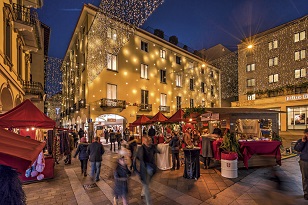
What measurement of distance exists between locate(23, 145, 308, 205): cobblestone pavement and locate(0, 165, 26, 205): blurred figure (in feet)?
9.07

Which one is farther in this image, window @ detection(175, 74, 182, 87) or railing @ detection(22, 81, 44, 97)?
window @ detection(175, 74, 182, 87)

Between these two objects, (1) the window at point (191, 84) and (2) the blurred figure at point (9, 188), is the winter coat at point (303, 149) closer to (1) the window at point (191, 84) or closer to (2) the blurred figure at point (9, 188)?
(2) the blurred figure at point (9, 188)

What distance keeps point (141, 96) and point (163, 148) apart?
1522 centimetres

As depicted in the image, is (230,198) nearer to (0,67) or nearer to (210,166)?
(210,166)

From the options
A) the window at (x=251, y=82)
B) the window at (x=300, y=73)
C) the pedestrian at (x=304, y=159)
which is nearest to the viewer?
the pedestrian at (x=304, y=159)

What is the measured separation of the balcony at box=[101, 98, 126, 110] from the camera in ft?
63.2

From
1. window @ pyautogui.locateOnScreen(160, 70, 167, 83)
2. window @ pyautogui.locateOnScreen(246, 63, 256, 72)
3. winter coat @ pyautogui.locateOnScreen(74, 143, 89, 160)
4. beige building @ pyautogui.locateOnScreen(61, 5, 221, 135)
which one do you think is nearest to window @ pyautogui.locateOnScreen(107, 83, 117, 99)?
beige building @ pyautogui.locateOnScreen(61, 5, 221, 135)

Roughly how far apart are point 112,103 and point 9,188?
18193 mm

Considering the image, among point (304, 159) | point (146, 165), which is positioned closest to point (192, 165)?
point (146, 165)

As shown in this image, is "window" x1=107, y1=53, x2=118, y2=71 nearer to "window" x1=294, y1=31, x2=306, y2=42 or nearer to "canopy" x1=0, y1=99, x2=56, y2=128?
"canopy" x1=0, y1=99, x2=56, y2=128

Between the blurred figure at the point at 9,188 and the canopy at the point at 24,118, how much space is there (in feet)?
16.5

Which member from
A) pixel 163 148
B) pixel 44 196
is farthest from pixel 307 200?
pixel 44 196

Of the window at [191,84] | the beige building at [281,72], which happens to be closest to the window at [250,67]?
the beige building at [281,72]

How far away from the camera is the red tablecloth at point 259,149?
27.7 feet
